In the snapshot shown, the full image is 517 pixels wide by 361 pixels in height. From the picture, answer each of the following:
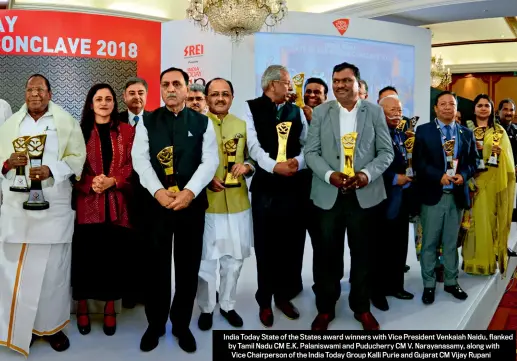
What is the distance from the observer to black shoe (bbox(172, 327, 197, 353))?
109 inches

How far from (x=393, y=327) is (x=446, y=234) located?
0.93 metres

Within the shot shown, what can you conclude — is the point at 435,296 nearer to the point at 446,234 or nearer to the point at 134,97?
the point at 446,234

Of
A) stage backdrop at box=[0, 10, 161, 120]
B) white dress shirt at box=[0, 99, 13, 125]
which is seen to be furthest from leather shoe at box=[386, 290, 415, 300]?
stage backdrop at box=[0, 10, 161, 120]

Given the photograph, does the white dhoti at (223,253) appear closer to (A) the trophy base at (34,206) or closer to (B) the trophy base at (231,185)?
(B) the trophy base at (231,185)

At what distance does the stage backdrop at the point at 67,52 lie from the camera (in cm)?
643

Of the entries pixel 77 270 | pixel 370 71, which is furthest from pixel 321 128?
pixel 370 71

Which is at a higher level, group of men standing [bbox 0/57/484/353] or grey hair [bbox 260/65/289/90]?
grey hair [bbox 260/65/289/90]

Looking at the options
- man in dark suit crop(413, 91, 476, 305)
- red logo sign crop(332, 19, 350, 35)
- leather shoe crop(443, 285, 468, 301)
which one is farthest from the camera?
red logo sign crop(332, 19, 350, 35)

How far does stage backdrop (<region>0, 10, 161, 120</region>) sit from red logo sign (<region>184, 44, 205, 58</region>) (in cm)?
66

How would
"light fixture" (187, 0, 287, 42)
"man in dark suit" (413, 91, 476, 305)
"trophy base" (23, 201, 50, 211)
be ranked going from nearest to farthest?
"trophy base" (23, 201, 50, 211), "man in dark suit" (413, 91, 476, 305), "light fixture" (187, 0, 287, 42)

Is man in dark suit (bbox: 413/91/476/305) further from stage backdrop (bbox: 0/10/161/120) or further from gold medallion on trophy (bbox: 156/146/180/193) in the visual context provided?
stage backdrop (bbox: 0/10/161/120)

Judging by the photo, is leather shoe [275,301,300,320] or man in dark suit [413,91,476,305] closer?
leather shoe [275,301,300,320]

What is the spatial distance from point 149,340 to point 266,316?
77 cm

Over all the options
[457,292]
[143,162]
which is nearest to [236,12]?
[143,162]
